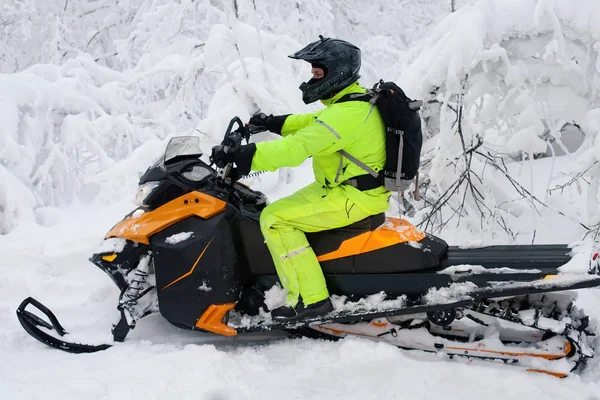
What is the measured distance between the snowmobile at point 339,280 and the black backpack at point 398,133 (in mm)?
325

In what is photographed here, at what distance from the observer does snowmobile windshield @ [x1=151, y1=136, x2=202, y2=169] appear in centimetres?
345

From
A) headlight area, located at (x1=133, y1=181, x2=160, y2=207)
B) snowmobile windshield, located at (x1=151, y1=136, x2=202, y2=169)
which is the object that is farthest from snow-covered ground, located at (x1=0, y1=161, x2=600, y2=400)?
snowmobile windshield, located at (x1=151, y1=136, x2=202, y2=169)

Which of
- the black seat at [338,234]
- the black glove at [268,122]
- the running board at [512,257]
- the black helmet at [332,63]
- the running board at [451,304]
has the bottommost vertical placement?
the running board at [451,304]

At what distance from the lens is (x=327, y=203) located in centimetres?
322

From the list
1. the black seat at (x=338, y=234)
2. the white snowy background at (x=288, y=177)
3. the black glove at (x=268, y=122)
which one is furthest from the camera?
the black glove at (x=268, y=122)

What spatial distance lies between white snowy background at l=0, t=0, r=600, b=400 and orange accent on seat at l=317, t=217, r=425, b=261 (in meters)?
0.53

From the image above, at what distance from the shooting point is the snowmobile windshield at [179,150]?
3.45m

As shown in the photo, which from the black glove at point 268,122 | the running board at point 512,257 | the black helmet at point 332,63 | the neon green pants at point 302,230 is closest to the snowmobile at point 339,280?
the running board at point 512,257

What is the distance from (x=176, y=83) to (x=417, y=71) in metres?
5.23

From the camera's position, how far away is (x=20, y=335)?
345 cm

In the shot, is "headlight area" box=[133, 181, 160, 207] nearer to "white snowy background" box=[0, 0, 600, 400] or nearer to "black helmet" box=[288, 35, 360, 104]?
"white snowy background" box=[0, 0, 600, 400]

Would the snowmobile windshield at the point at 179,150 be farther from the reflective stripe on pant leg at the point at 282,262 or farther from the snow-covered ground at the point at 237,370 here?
the snow-covered ground at the point at 237,370

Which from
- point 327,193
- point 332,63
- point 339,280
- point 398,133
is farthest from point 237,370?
point 332,63

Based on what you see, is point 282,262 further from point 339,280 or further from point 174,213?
point 174,213
